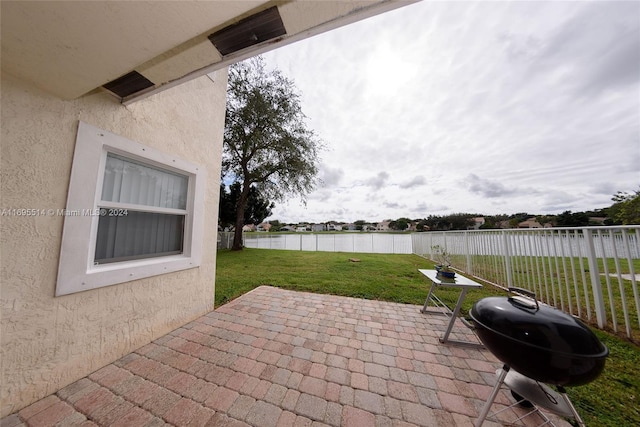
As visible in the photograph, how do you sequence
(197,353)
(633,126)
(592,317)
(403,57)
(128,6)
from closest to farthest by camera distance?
1. (128,6)
2. (197,353)
3. (592,317)
4. (403,57)
5. (633,126)

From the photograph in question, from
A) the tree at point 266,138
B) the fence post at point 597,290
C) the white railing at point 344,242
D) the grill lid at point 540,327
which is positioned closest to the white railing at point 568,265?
the fence post at point 597,290

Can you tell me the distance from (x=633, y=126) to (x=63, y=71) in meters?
11.4

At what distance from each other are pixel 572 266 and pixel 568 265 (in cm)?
213

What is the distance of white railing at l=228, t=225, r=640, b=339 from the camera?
251 cm

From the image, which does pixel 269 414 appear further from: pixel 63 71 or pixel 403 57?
pixel 403 57

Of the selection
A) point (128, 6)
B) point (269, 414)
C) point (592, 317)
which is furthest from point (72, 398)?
point (592, 317)

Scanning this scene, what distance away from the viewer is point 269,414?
1.50 metres

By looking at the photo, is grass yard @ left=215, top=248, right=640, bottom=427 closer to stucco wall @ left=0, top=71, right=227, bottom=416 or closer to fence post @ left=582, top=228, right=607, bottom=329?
fence post @ left=582, top=228, right=607, bottom=329

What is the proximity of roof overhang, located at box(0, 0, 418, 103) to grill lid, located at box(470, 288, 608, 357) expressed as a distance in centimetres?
222

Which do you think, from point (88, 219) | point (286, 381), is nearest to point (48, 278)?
point (88, 219)

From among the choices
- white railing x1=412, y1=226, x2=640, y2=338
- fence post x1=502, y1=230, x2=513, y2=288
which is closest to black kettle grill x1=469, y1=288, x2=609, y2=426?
white railing x1=412, y1=226, x2=640, y2=338

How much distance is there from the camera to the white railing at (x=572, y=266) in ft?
8.20

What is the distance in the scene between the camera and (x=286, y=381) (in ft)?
5.97

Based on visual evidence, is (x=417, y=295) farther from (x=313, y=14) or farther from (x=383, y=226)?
(x=383, y=226)
